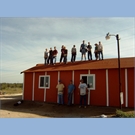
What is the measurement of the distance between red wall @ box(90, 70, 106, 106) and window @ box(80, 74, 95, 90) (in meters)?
0.23

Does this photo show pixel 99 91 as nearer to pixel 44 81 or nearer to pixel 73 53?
pixel 44 81

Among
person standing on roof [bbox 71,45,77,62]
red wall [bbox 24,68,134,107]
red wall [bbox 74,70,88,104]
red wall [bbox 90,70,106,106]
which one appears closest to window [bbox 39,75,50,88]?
red wall [bbox 24,68,134,107]

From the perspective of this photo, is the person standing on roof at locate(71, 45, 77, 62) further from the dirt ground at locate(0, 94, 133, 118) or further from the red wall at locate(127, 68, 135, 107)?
the red wall at locate(127, 68, 135, 107)

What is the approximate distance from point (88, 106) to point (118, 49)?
14.4ft

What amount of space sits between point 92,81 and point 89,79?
10.9 inches

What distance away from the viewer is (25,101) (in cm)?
1652

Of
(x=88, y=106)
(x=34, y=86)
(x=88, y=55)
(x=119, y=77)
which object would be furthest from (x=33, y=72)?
(x=119, y=77)

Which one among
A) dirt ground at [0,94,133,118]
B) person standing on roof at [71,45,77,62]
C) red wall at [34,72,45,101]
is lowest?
dirt ground at [0,94,133,118]

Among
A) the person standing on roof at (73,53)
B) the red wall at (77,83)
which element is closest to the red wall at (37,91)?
the person standing on roof at (73,53)

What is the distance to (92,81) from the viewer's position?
535 inches

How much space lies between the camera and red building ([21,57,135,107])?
1240cm

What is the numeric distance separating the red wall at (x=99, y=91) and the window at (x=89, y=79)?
0.75ft

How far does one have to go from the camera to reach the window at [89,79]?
13.5 m

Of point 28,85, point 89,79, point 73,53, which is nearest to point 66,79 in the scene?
point 89,79
